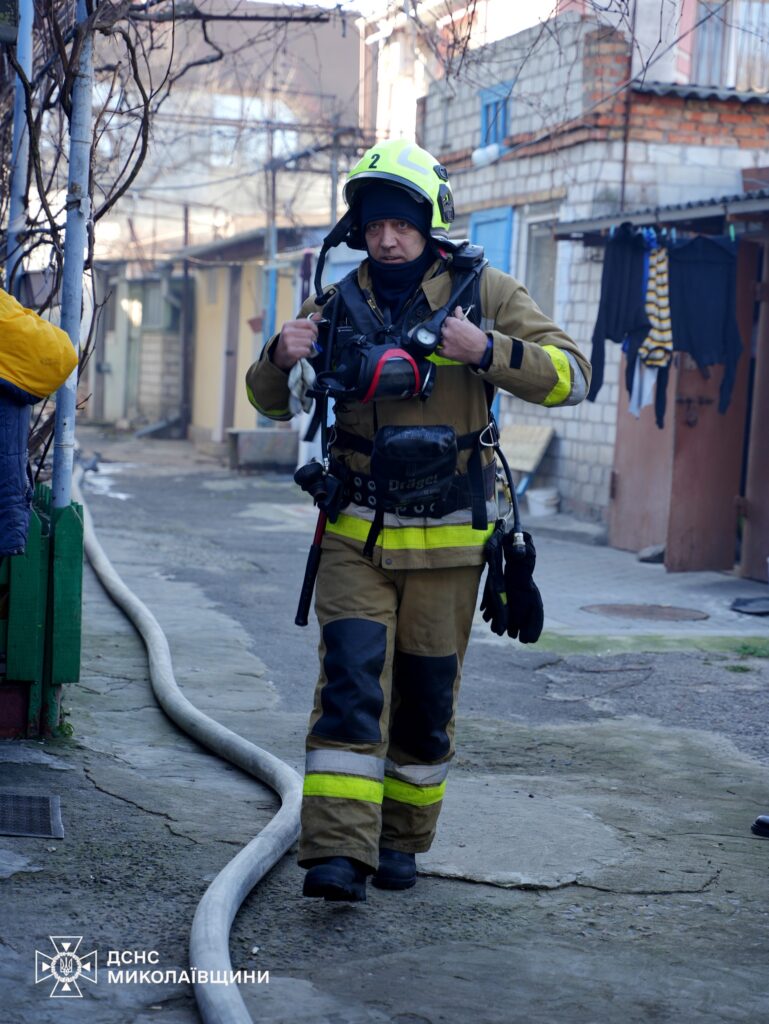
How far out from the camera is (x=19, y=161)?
7535mm

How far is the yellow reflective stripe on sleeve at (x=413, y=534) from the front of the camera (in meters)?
3.84

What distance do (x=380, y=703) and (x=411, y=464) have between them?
25.1 inches

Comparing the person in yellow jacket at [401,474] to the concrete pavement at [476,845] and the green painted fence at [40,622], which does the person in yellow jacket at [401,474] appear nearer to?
the concrete pavement at [476,845]

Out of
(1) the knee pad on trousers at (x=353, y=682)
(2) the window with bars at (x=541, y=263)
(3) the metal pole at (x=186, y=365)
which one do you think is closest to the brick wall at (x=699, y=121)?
(2) the window with bars at (x=541, y=263)

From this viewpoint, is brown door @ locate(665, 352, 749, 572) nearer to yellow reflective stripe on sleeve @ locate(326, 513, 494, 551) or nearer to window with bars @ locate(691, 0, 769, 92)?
window with bars @ locate(691, 0, 769, 92)

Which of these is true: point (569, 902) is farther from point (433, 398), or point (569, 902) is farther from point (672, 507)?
point (672, 507)

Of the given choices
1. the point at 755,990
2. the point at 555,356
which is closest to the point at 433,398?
the point at 555,356

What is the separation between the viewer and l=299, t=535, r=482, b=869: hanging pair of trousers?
369 cm

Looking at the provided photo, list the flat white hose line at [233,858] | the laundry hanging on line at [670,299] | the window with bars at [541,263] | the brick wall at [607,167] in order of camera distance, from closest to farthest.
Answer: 1. the flat white hose line at [233,858]
2. the laundry hanging on line at [670,299]
3. the brick wall at [607,167]
4. the window with bars at [541,263]

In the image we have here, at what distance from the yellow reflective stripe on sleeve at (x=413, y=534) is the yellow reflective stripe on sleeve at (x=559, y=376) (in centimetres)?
40

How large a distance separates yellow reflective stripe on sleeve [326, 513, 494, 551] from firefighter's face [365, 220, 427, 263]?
722 mm

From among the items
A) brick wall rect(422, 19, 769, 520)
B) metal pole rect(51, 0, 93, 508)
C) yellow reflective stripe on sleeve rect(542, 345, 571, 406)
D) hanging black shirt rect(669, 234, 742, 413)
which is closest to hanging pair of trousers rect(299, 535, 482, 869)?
yellow reflective stripe on sleeve rect(542, 345, 571, 406)

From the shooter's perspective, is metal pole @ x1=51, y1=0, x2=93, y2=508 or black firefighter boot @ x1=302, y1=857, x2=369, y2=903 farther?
metal pole @ x1=51, y1=0, x2=93, y2=508

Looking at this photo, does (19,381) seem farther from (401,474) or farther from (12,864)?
(12,864)
